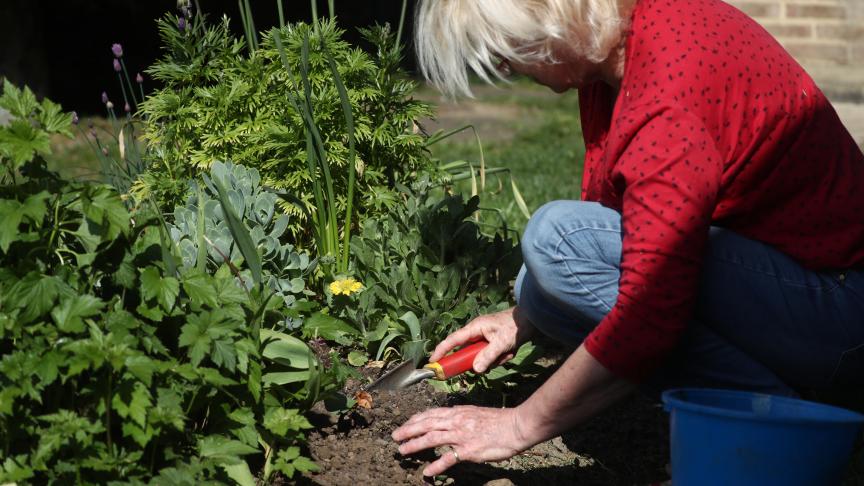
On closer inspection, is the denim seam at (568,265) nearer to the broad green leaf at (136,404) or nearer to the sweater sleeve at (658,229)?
the sweater sleeve at (658,229)

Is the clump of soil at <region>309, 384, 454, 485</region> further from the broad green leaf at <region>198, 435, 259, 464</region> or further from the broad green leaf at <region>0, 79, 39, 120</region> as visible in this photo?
the broad green leaf at <region>0, 79, 39, 120</region>

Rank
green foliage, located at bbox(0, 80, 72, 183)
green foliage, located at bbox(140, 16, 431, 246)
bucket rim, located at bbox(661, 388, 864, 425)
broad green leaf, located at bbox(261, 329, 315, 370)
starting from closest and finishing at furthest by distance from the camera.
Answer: bucket rim, located at bbox(661, 388, 864, 425) → green foliage, located at bbox(0, 80, 72, 183) → broad green leaf, located at bbox(261, 329, 315, 370) → green foliage, located at bbox(140, 16, 431, 246)

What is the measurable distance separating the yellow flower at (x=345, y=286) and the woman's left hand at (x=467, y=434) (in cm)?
65

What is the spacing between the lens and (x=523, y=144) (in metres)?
6.79

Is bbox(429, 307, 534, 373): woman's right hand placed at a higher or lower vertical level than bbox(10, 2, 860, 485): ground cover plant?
lower

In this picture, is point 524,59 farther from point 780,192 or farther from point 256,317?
point 256,317

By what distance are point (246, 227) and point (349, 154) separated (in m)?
0.43

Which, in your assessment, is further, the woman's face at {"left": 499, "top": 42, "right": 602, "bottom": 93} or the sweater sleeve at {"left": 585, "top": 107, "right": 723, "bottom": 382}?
the woman's face at {"left": 499, "top": 42, "right": 602, "bottom": 93}

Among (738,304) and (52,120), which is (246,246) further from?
(738,304)

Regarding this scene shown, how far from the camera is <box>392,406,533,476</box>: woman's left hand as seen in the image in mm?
1877

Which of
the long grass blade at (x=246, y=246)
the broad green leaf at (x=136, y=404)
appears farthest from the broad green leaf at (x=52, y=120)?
the broad green leaf at (x=136, y=404)

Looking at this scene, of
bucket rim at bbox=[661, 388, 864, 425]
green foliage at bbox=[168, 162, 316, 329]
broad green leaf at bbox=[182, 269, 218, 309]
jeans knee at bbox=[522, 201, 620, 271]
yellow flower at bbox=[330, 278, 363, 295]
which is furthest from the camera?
yellow flower at bbox=[330, 278, 363, 295]

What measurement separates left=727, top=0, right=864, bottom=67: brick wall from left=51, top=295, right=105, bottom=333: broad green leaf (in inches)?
200

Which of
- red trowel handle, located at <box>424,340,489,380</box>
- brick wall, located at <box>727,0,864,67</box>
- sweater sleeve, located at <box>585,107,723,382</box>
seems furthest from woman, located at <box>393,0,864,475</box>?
brick wall, located at <box>727,0,864,67</box>
